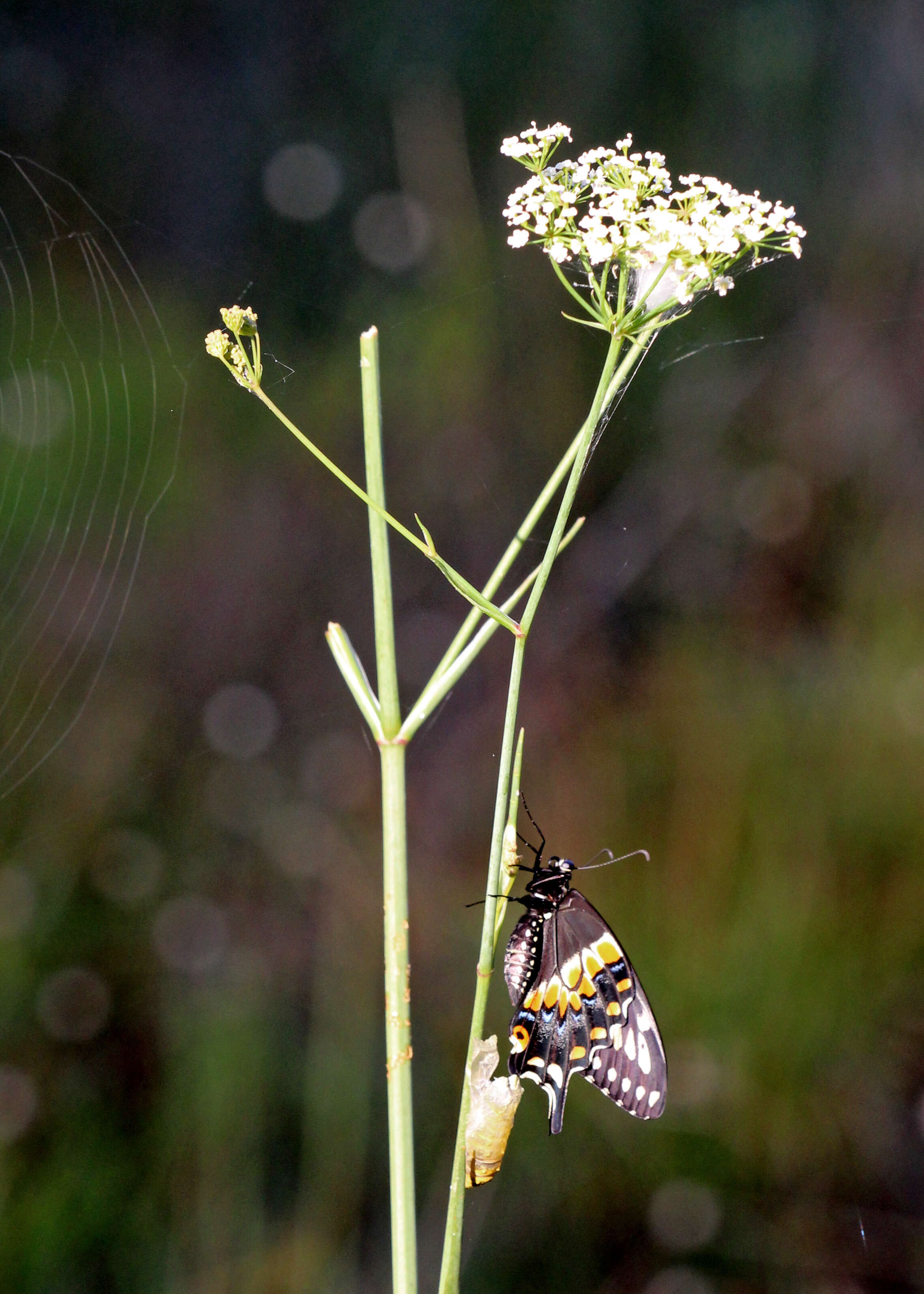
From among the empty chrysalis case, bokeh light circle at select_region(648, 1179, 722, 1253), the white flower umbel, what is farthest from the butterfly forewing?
bokeh light circle at select_region(648, 1179, 722, 1253)

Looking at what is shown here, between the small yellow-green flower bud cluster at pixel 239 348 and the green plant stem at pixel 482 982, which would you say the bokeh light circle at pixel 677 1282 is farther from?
the small yellow-green flower bud cluster at pixel 239 348

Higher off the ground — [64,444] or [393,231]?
[393,231]

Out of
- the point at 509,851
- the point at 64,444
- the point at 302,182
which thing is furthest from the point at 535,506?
the point at 302,182

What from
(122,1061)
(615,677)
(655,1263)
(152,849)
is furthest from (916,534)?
(122,1061)

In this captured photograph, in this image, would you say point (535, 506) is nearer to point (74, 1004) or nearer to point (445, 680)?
point (445, 680)

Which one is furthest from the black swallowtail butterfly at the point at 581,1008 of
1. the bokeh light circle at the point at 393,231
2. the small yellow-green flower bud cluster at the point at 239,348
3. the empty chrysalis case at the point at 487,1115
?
the bokeh light circle at the point at 393,231

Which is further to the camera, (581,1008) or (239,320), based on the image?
Result: (581,1008)
